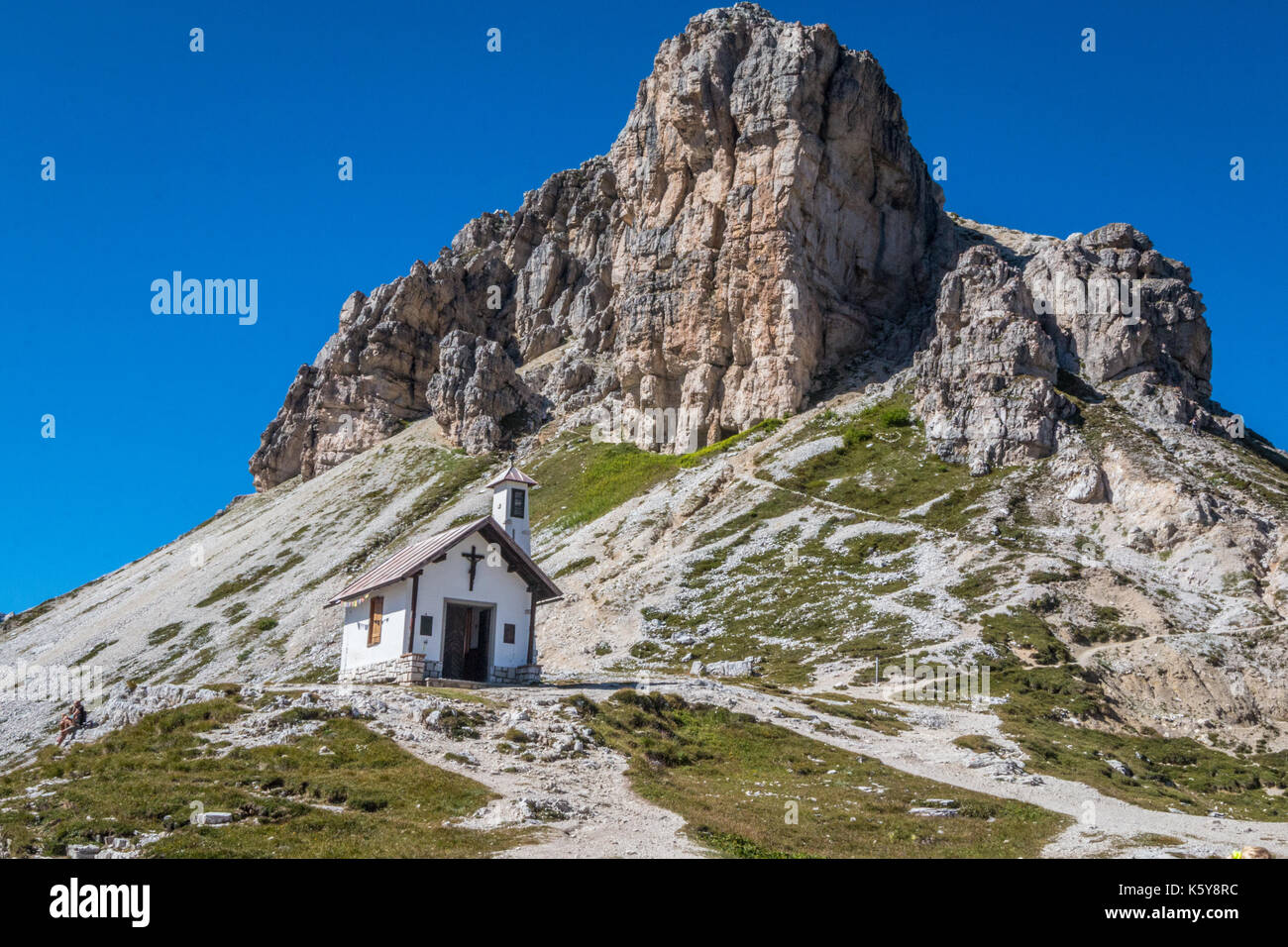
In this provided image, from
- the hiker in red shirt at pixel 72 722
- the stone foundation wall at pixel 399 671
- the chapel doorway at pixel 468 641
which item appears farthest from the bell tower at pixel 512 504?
the hiker in red shirt at pixel 72 722

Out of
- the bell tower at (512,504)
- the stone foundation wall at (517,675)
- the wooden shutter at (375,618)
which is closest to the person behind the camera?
the stone foundation wall at (517,675)

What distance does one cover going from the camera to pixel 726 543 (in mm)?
82312

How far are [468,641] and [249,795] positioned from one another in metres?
21.4

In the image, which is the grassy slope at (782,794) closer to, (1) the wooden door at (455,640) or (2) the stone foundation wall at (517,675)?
(2) the stone foundation wall at (517,675)

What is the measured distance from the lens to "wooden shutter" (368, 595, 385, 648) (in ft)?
143

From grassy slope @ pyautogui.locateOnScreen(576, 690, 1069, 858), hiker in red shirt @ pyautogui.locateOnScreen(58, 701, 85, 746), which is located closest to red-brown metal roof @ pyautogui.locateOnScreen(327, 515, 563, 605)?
grassy slope @ pyautogui.locateOnScreen(576, 690, 1069, 858)

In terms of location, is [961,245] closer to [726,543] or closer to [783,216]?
[783,216]

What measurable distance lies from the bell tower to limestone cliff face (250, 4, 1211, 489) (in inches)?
1892

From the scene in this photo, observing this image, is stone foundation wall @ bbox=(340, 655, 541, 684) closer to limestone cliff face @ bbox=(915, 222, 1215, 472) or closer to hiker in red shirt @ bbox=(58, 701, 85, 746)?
hiker in red shirt @ bbox=(58, 701, 85, 746)

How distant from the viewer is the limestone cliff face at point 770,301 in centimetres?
9200

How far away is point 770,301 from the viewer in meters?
114

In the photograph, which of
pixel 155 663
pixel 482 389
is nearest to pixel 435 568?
pixel 155 663

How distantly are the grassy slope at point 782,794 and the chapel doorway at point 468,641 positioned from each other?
8.84 meters
